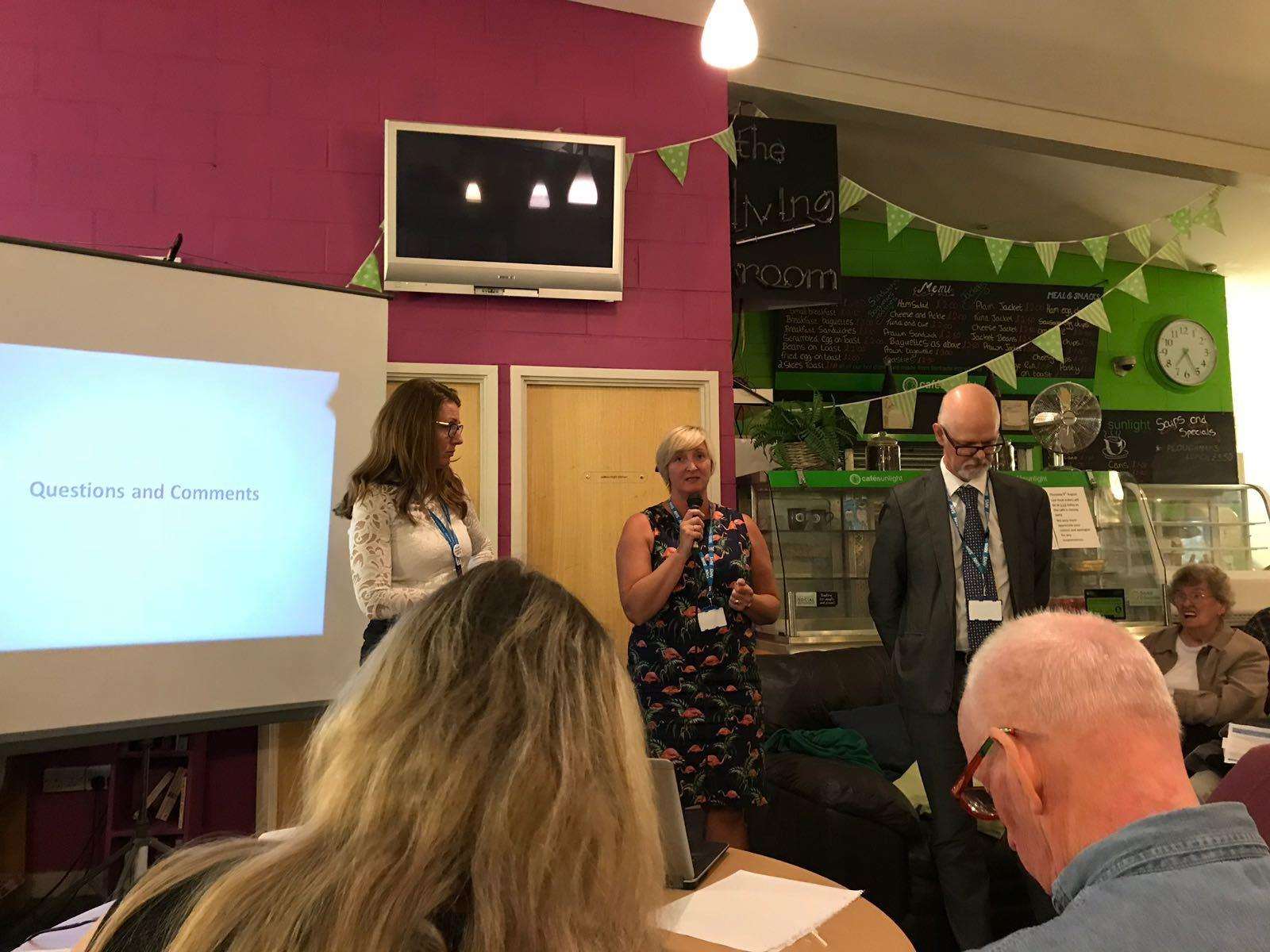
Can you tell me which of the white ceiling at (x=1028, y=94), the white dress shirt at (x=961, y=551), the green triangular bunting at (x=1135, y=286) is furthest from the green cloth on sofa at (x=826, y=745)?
the white ceiling at (x=1028, y=94)

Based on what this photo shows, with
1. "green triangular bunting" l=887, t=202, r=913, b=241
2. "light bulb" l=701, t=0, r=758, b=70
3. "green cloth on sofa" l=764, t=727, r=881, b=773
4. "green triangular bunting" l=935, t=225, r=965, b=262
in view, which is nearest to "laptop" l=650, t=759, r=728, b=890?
"green cloth on sofa" l=764, t=727, r=881, b=773

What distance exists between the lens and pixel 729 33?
2850 millimetres

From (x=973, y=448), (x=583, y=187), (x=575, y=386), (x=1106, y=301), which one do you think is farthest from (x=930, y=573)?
→ (x=1106, y=301)

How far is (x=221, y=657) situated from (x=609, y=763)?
2767 mm

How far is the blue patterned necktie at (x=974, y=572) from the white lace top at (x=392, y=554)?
1.55m

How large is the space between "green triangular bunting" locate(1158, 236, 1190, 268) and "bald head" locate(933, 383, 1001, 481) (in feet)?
10.5

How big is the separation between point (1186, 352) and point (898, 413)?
10.5ft

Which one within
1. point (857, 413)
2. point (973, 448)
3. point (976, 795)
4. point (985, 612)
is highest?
point (857, 413)

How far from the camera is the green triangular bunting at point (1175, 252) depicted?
545 cm

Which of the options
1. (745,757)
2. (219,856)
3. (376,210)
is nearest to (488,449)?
(376,210)

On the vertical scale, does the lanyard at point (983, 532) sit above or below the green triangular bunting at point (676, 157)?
below

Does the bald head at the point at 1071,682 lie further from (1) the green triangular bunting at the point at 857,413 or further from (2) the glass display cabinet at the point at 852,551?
(1) the green triangular bunting at the point at 857,413

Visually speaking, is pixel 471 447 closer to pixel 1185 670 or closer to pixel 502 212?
pixel 502 212

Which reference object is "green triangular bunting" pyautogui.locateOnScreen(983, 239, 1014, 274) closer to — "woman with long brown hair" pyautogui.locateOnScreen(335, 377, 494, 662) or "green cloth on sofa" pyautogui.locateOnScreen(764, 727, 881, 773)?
"green cloth on sofa" pyautogui.locateOnScreen(764, 727, 881, 773)
